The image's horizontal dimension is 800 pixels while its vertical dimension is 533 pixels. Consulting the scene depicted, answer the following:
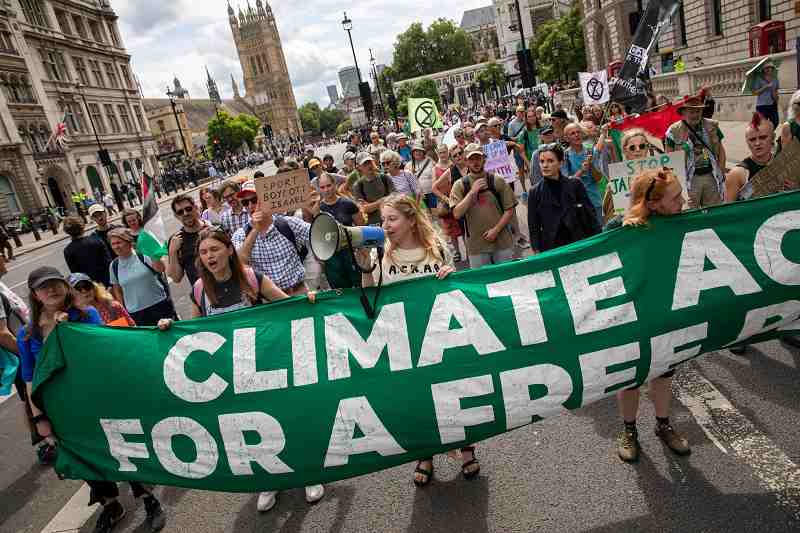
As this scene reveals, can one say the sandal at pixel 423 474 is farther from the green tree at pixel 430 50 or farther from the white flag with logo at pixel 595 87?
the green tree at pixel 430 50

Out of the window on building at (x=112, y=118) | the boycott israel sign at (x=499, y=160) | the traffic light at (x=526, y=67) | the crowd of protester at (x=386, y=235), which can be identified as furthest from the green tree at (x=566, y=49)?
the crowd of protester at (x=386, y=235)

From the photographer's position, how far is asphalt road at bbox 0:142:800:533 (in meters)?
2.89

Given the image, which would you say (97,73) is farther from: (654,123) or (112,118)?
(654,123)

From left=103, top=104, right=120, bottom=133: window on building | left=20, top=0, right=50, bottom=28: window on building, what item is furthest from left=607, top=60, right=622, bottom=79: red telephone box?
left=103, top=104, right=120, bottom=133: window on building

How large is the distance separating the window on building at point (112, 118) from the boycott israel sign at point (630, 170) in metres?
63.5

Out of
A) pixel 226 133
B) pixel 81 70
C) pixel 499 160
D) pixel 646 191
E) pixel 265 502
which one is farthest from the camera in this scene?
pixel 226 133

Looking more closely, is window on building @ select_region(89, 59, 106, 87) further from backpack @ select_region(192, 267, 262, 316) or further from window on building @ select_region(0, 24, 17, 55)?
backpack @ select_region(192, 267, 262, 316)

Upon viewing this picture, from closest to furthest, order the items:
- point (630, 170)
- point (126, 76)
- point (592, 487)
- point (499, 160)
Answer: point (592, 487) → point (630, 170) → point (499, 160) → point (126, 76)

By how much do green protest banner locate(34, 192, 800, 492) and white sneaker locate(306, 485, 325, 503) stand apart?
66 centimetres

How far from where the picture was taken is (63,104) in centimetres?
4925

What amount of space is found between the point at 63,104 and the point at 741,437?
59.0 meters

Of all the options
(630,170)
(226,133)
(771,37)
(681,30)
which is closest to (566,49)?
A: (681,30)

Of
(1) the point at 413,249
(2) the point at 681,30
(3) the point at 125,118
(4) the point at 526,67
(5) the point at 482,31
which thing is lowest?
(1) the point at 413,249

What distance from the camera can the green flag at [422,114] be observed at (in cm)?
1480
